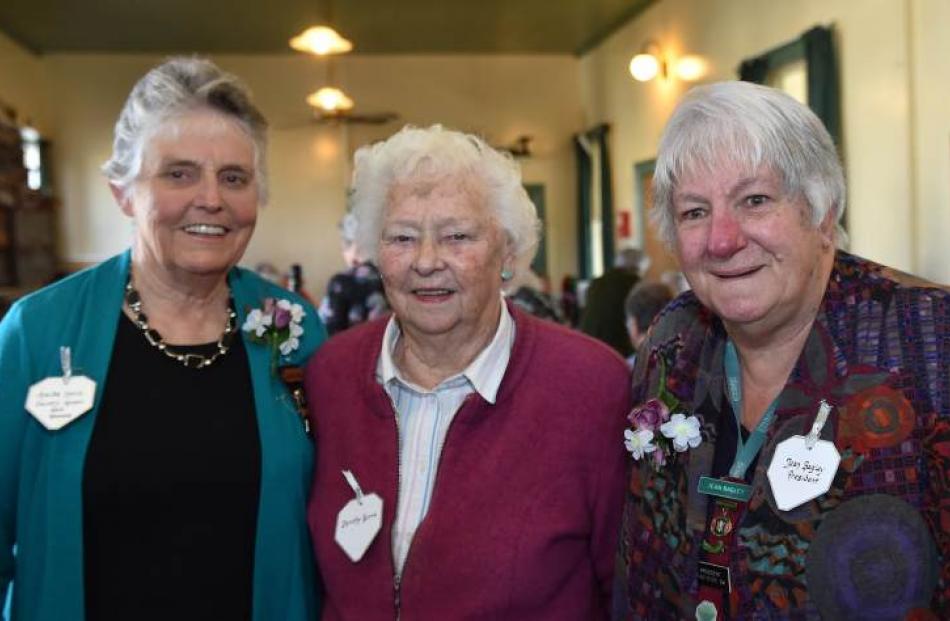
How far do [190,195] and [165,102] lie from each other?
0.21m

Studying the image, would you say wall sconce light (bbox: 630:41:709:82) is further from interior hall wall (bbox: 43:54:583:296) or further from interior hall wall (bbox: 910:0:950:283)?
interior hall wall (bbox: 43:54:583:296)

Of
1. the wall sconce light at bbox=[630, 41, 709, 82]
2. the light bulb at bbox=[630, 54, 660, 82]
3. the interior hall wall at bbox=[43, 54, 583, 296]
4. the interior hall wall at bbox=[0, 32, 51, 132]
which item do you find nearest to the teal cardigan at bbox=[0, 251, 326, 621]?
the wall sconce light at bbox=[630, 41, 709, 82]

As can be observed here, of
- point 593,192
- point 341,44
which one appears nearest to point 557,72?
point 593,192

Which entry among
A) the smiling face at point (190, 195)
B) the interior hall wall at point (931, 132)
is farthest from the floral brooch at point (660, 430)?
the interior hall wall at point (931, 132)

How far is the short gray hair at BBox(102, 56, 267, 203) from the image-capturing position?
6.37ft

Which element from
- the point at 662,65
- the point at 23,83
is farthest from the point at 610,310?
the point at 23,83

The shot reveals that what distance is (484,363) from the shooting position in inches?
76.2

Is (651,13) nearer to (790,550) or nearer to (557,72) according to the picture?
(557,72)

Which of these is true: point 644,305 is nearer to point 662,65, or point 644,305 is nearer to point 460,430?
point 460,430

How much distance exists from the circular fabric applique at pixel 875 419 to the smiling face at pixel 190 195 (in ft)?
4.37

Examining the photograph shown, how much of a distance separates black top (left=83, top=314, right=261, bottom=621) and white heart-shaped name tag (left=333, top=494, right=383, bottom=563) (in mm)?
206

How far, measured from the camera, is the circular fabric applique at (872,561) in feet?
4.58

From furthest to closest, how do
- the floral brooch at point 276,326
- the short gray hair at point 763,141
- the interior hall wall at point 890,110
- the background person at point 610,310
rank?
the background person at point 610,310 < the interior hall wall at point 890,110 < the floral brooch at point 276,326 < the short gray hair at point 763,141

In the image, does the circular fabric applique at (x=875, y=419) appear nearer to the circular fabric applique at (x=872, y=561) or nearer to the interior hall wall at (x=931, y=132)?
the circular fabric applique at (x=872, y=561)
